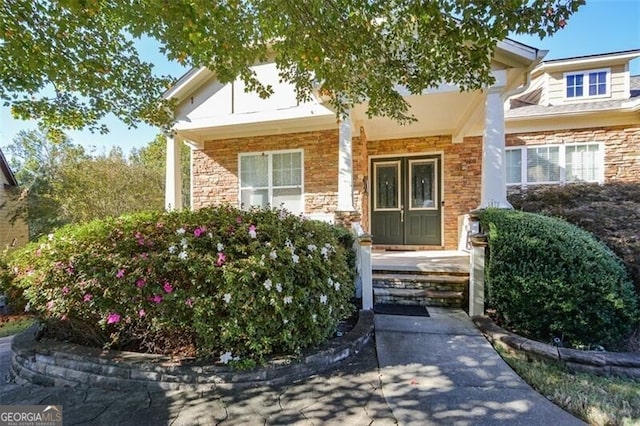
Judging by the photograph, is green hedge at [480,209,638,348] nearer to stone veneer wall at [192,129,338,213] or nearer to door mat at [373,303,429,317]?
door mat at [373,303,429,317]

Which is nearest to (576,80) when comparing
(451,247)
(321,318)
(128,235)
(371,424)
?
(451,247)

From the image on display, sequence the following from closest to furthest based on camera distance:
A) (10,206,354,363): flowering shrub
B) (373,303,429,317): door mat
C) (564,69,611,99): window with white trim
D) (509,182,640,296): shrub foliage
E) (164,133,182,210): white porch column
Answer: (10,206,354,363): flowering shrub, (509,182,640,296): shrub foliage, (373,303,429,317): door mat, (164,133,182,210): white porch column, (564,69,611,99): window with white trim

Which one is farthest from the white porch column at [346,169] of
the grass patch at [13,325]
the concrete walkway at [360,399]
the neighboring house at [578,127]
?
the grass patch at [13,325]

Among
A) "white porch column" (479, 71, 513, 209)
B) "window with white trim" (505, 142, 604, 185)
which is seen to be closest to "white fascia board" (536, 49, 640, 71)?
"window with white trim" (505, 142, 604, 185)

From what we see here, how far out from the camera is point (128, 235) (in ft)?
10.9

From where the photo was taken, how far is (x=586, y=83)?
28.6 feet

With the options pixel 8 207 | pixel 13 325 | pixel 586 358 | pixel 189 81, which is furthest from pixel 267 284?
pixel 8 207

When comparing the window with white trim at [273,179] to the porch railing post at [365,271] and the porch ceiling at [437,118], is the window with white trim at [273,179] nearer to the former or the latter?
the porch ceiling at [437,118]

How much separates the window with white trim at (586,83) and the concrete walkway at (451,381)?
836 cm

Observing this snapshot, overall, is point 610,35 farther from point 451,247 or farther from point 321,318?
point 321,318

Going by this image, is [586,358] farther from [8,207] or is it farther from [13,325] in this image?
[8,207]

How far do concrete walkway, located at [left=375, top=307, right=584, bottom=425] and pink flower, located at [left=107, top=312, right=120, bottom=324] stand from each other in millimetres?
2444

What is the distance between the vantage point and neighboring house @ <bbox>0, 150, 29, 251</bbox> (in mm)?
11570

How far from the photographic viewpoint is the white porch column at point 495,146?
5.50m
